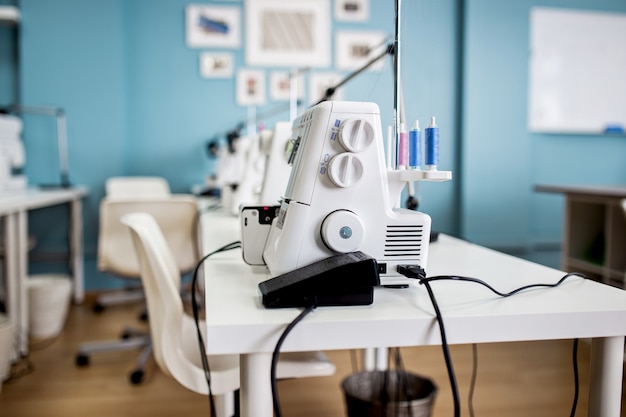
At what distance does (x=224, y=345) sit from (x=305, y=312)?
0.11 metres

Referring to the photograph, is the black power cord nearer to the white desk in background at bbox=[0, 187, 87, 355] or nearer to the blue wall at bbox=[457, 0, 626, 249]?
the white desk in background at bbox=[0, 187, 87, 355]

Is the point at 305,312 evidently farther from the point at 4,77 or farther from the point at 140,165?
the point at 4,77

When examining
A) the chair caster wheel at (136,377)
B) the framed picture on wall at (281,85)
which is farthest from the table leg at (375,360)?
the framed picture on wall at (281,85)

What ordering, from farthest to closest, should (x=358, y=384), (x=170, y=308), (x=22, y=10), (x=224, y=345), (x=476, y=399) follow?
(x=22, y=10)
(x=476, y=399)
(x=358, y=384)
(x=170, y=308)
(x=224, y=345)

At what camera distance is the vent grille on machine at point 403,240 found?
2.78 ft

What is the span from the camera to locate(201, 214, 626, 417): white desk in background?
2.23 ft

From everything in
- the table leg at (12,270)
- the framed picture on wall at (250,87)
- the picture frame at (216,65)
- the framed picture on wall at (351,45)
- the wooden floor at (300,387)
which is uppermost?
the framed picture on wall at (351,45)

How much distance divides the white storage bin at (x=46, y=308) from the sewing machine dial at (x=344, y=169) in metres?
2.55

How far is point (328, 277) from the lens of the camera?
0.74m

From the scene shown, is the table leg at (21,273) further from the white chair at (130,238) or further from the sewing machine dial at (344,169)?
the sewing machine dial at (344,169)

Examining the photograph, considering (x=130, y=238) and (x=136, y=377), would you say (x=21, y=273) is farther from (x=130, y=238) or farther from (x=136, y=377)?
(x=136, y=377)

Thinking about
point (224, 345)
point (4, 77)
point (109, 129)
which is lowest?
point (224, 345)

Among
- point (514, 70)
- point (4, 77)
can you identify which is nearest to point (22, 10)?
point (4, 77)

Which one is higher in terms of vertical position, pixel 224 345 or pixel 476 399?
pixel 224 345
